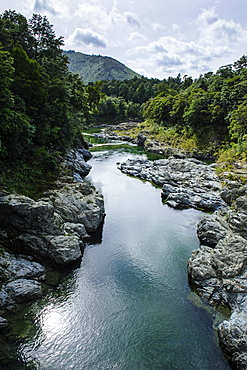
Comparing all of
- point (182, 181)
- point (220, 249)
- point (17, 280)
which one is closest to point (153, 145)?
point (182, 181)

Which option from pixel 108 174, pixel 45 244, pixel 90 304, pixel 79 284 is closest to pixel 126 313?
pixel 90 304

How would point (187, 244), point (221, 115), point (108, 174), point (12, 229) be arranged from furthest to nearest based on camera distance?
point (221, 115) < point (108, 174) < point (187, 244) < point (12, 229)

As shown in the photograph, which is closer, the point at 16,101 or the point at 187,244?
the point at 187,244

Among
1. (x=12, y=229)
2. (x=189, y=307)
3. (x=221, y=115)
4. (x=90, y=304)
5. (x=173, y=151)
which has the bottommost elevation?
(x=90, y=304)

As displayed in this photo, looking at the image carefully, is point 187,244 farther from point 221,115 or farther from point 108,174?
point 221,115

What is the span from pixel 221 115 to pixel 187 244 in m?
40.7

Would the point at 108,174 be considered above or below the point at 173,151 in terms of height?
below

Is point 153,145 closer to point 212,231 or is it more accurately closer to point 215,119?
point 215,119

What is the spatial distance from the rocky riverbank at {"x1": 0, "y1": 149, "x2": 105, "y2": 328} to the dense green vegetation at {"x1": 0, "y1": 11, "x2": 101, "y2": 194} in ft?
11.2

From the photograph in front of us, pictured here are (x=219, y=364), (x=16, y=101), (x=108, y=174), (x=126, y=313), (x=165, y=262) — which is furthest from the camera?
(x=108, y=174)

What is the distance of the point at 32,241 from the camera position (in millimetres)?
15680

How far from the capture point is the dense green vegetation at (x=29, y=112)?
61.9 feet

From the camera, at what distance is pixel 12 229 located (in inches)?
620

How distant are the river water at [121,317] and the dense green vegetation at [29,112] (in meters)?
9.50
